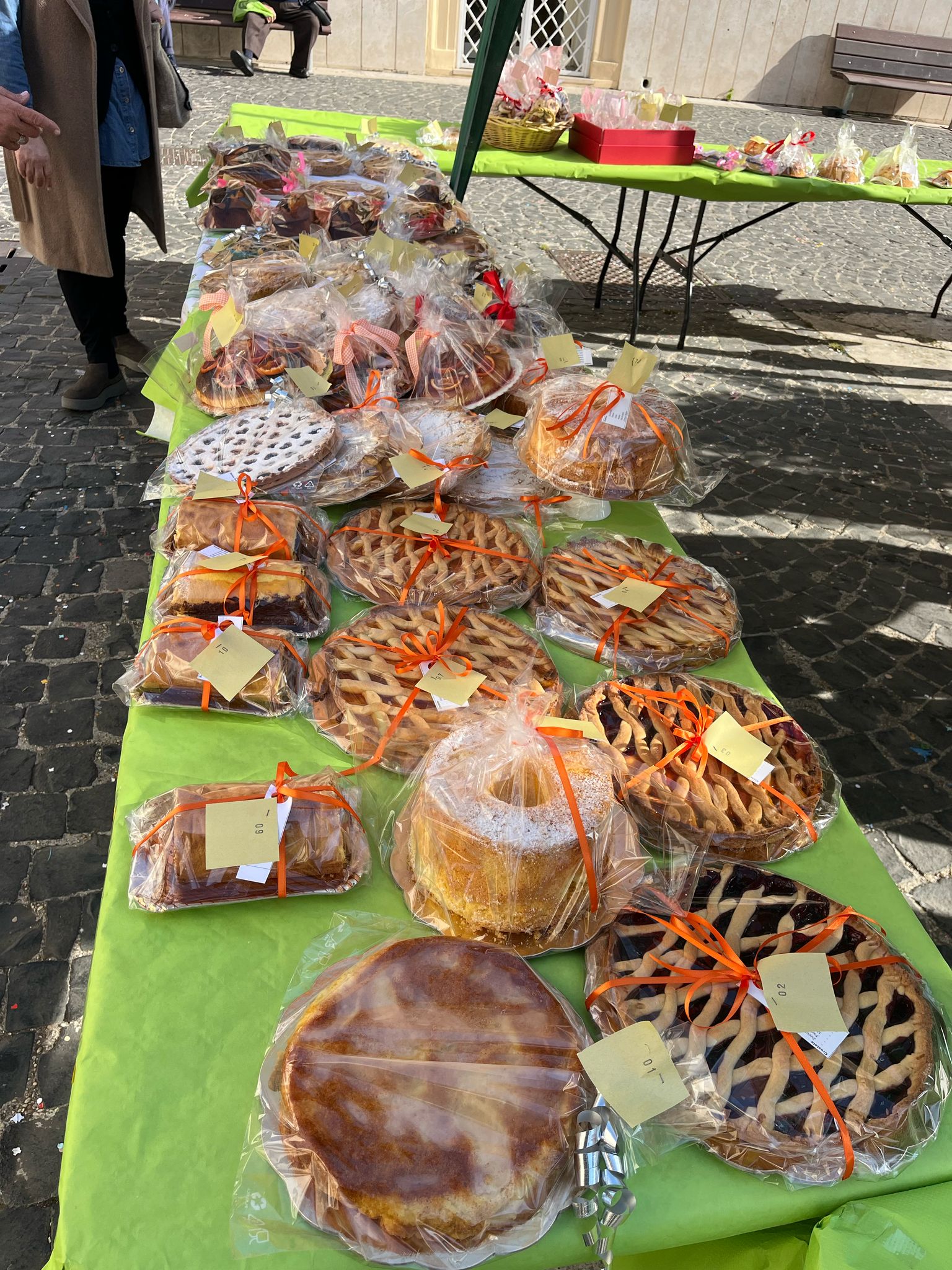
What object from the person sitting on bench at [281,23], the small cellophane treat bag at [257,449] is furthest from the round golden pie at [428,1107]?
the person sitting on bench at [281,23]

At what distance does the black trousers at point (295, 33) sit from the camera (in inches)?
436

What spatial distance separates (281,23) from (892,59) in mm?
8666

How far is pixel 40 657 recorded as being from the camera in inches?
115

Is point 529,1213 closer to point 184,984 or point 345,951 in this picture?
point 345,951

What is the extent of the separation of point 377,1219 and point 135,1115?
31cm

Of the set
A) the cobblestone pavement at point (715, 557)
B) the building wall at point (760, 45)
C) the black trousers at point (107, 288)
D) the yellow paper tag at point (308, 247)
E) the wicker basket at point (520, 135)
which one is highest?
the building wall at point (760, 45)

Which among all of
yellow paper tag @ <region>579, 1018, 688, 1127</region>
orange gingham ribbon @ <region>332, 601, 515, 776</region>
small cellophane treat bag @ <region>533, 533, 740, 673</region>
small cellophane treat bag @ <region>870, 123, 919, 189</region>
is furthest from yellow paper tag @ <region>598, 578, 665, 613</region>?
small cellophane treat bag @ <region>870, 123, 919, 189</region>

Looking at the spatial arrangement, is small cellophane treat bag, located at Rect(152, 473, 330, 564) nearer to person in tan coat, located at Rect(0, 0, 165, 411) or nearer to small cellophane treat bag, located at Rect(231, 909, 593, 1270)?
small cellophane treat bag, located at Rect(231, 909, 593, 1270)

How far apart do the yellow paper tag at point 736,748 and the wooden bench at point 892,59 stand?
14.5 meters

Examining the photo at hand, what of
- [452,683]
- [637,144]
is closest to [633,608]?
[452,683]

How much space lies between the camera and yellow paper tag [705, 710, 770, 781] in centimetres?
129

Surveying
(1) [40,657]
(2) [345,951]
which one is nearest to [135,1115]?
(2) [345,951]

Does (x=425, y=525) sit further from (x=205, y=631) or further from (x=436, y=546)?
(x=205, y=631)

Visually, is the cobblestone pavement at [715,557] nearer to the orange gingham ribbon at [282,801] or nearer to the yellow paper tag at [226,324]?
the orange gingham ribbon at [282,801]
